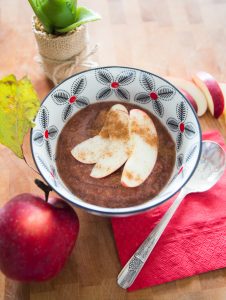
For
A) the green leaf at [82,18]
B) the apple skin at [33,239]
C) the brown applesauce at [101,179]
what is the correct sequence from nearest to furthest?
the apple skin at [33,239]
the brown applesauce at [101,179]
the green leaf at [82,18]

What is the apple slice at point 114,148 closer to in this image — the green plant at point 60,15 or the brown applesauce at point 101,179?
the brown applesauce at point 101,179

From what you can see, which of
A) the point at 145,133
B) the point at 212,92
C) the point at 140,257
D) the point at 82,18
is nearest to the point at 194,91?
the point at 212,92

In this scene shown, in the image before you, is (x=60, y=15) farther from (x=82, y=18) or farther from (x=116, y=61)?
(x=116, y=61)

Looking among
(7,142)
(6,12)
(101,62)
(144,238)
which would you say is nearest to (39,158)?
(7,142)

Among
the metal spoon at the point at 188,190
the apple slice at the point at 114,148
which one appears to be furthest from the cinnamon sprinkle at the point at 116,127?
the metal spoon at the point at 188,190

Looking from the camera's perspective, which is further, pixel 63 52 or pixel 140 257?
pixel 63 52

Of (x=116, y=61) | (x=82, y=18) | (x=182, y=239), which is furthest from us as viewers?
(x=116, y=61)

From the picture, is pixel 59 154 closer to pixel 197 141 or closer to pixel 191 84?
pixel 197 141
